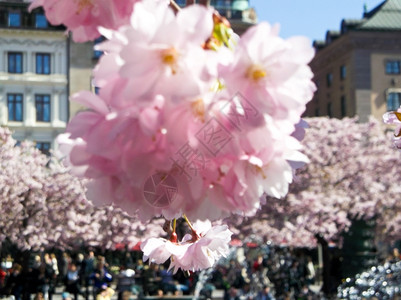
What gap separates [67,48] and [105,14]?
132 ft

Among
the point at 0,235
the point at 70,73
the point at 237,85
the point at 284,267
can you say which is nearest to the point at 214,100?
the point at 237,85

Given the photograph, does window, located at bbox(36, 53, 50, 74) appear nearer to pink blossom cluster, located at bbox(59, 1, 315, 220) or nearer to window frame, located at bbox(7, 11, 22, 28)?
window frame, located at bbox(7, 11, 22, 28)

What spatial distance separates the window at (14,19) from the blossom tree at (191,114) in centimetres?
4048

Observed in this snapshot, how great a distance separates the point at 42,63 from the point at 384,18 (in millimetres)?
20879

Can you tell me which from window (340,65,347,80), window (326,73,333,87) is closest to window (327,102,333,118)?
window (326,73,333,87)

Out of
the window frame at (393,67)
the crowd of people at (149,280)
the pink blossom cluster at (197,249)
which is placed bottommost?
the pink blossom cluster at (197,249)

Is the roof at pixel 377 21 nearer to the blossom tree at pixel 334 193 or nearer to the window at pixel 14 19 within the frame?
the blossom tree at pixel 334 193

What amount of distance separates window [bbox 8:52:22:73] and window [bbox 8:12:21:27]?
1524 mm

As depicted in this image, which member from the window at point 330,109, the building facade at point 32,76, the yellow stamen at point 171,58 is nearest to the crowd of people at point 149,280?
the building facade at point 32,76

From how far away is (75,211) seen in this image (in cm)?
2600

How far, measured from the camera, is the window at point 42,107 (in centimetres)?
4031

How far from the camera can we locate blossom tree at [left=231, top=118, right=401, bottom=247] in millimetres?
28016

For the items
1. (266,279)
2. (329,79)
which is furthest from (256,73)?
(329,79)

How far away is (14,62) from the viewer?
131 feet
